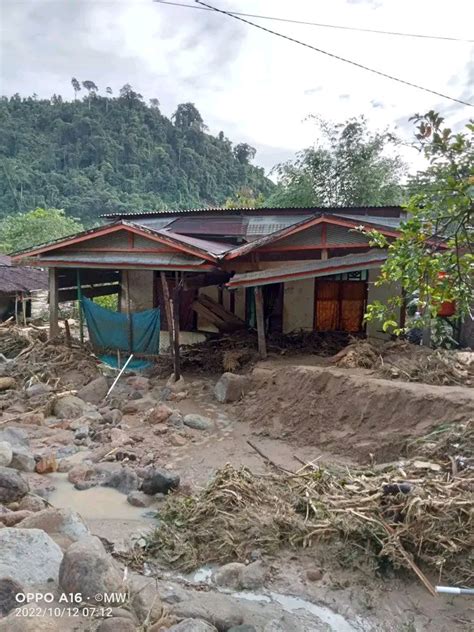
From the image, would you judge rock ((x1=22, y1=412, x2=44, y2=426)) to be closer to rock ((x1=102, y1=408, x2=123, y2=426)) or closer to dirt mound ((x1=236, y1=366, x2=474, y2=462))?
rock ((x1=102, y1=408, x2=123, y2=426))

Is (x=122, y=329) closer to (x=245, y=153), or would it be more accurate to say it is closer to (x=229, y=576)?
(x=229, y=576)

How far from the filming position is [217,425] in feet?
24.6

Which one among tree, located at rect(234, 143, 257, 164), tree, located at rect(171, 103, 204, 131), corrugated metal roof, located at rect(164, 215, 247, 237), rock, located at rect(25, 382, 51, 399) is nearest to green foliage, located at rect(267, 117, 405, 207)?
corrugated metal roof, located at rect(164, 215, 247, 237)

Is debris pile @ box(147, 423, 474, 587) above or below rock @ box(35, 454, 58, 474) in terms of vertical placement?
above

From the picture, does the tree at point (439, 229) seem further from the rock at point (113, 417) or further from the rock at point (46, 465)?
the rock at point (113, 417)

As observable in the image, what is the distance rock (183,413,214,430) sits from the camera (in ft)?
24.2

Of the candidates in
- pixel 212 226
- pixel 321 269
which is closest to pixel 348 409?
pixel 321 269

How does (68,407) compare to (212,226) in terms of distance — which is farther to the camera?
(212,226)

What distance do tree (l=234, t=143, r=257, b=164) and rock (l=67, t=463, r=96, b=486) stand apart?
44227mm

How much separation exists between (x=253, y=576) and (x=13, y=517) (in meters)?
2.25

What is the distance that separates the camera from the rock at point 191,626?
2957 mm

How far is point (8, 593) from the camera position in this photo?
2.72 m

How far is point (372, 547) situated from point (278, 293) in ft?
24.8

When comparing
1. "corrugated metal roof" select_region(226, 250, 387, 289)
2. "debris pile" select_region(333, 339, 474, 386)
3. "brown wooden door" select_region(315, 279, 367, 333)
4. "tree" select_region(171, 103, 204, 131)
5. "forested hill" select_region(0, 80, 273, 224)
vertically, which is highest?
"tree" select_region(171, 103, 204, 131)
